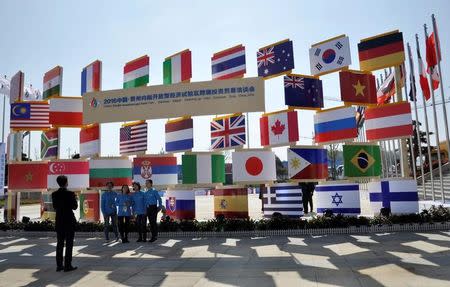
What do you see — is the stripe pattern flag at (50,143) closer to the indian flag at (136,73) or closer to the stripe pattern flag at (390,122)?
the indian flag at (136,73)

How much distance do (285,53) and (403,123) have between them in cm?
438

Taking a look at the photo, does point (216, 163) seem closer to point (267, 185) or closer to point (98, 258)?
point (267, 185)

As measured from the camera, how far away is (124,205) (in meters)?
11.7

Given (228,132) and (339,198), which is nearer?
(339,198)

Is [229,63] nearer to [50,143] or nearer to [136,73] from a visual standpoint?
[136,73]

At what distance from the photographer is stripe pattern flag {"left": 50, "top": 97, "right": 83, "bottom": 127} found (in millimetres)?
15086

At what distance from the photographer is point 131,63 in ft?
49.1

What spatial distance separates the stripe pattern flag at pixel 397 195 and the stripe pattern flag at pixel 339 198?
2.69 feet

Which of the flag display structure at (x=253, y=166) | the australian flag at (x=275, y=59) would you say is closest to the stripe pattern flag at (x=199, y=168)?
the flag display structure at (x=253, y=166)

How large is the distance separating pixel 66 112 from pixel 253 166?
744 centimetres

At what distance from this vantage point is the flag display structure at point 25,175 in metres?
15.5

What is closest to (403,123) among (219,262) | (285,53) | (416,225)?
(416,225)

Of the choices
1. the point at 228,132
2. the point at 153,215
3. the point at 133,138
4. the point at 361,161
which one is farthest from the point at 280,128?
the point at 133,138

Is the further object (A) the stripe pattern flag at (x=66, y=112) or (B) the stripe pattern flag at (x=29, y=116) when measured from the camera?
(B) the stripe pattern flag at (x=29, y=116)
